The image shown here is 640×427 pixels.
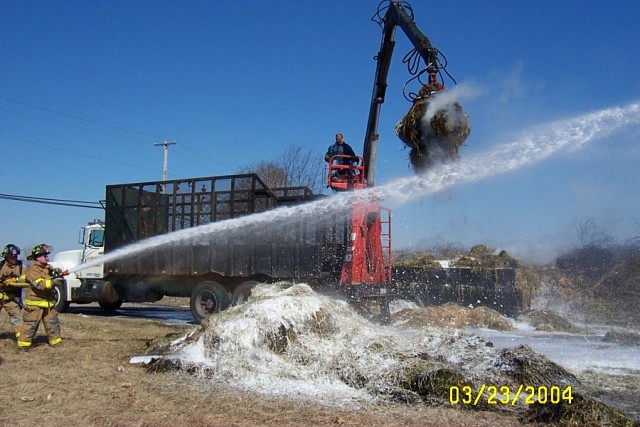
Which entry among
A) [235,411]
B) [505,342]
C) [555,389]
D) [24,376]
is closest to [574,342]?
[505,342]

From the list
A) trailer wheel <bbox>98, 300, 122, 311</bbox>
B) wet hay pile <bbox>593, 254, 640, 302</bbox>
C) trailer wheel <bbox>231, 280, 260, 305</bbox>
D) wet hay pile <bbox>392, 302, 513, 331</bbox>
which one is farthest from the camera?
wet hay pile <bbox>593, 254, 640, 302</bbox>

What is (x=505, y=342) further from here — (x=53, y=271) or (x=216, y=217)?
(x=53, y=271)

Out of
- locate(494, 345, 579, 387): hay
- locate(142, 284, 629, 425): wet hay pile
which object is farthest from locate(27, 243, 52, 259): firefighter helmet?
locate(494, 345, 579, 387): hay

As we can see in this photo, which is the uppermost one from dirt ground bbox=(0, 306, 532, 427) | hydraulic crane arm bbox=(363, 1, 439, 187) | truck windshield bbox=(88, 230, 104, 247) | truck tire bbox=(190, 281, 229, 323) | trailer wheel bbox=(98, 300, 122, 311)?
hydraulic crane arm bbox=(363, 1, 439, 187)

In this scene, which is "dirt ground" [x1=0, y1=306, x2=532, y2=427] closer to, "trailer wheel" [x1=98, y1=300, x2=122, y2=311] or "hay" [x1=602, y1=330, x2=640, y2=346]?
"hay" [x1=602, y1=330, x2=640, y2=346]

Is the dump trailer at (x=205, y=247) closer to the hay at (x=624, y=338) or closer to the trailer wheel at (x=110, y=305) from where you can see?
the trailer wheel at (x=110, y=305)

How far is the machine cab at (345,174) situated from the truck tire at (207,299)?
3.69m

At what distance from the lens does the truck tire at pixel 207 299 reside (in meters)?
12.2

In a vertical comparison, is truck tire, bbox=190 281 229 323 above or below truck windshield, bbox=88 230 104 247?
below

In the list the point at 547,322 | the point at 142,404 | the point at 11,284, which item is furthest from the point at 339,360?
the point at 547,322

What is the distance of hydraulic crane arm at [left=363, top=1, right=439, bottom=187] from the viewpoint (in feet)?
34.9
